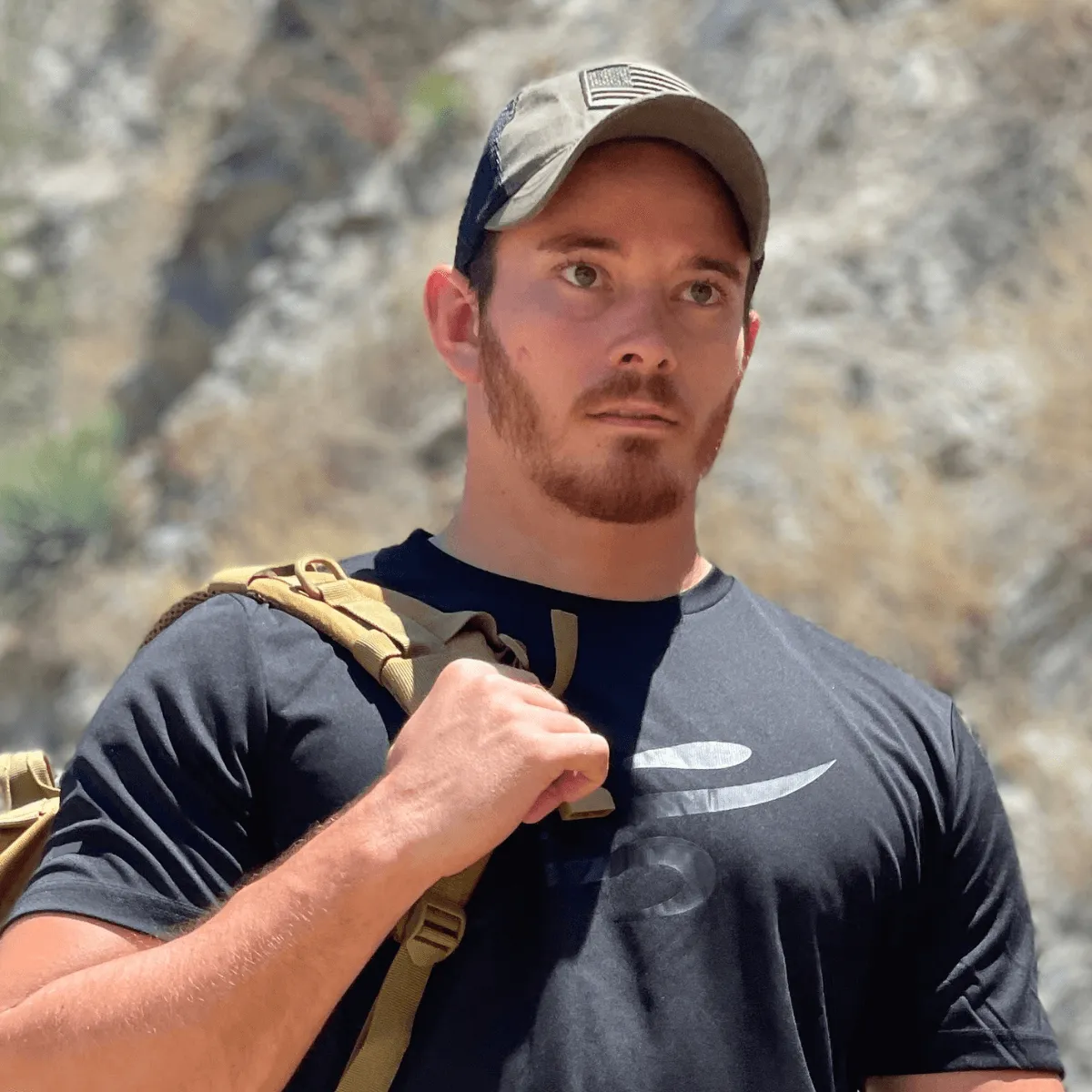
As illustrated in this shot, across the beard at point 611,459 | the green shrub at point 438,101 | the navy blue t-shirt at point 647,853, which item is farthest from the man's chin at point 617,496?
the green shrub at point 438,101

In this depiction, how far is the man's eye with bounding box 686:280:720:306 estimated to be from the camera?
2.18 m

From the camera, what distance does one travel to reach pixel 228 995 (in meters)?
1.55

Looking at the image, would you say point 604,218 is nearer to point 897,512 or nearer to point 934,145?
point 897,512

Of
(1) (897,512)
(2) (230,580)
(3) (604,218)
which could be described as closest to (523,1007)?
(2) (230,580)

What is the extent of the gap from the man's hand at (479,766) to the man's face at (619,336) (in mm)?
480

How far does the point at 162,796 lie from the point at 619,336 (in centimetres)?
83

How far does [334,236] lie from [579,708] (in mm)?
11093

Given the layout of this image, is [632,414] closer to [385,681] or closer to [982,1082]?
[385,681]

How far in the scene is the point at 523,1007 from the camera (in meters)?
1.75

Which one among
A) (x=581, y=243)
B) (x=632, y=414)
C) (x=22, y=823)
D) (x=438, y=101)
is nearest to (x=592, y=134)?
(x=581, y=243)

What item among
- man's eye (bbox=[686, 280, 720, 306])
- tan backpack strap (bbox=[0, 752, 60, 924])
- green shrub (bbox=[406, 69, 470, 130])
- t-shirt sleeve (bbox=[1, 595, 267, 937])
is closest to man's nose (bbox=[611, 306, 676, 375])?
man's eye (bbox=[686, 280, 720, 306])

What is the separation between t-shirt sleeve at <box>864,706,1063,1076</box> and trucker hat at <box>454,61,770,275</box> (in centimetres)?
86

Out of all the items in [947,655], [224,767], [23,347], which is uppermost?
[23,347]

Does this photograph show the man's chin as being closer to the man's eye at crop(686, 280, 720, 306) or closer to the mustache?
the mustache
